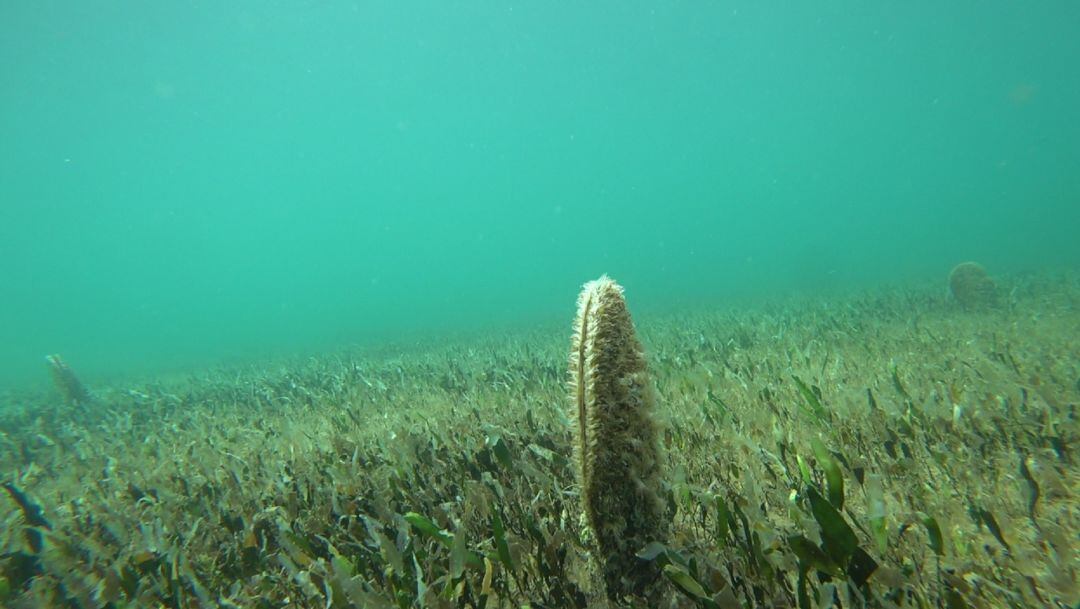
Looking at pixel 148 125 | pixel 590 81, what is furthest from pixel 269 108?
pixel 590 81

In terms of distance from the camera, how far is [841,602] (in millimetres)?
1350

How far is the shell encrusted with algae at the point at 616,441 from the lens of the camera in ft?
4.62

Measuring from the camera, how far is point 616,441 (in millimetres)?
1403

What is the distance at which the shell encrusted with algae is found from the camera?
1.41m

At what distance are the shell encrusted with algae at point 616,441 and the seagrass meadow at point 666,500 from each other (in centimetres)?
8

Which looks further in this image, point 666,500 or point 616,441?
point 666,500

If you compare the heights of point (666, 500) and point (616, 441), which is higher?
point (616, 441)

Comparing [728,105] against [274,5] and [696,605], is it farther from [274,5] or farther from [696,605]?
[696,605]

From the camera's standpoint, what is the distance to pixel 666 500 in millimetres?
1597

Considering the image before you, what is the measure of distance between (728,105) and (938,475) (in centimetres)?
17497

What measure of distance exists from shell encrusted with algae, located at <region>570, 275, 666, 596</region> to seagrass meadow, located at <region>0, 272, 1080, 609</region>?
0.27ft

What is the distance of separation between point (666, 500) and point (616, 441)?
14.2 inches

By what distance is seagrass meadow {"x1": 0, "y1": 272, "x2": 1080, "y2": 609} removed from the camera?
1466mm

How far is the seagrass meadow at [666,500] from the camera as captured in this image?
4.81 ft
